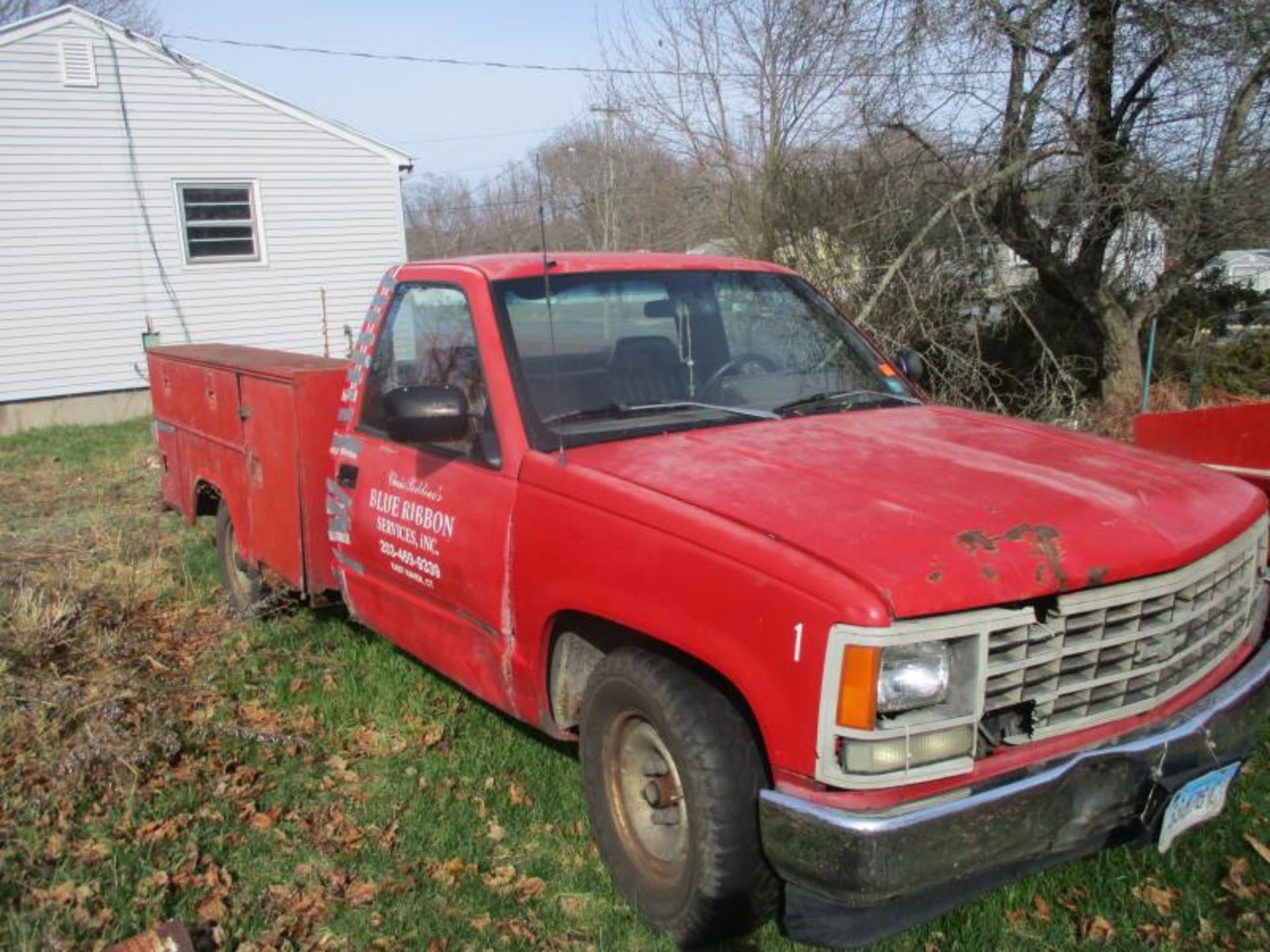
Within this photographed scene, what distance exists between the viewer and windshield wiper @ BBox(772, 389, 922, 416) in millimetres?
3668

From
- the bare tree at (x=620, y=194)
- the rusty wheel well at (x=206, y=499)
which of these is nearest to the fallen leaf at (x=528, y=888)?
the rusty wheel well at (x=206, y=499)

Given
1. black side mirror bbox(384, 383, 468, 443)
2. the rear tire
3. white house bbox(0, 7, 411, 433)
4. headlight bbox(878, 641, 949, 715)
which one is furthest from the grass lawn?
white house bbox(0, 7, 411, 433)

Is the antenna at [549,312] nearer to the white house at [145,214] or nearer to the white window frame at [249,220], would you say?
the white house at [145,214]

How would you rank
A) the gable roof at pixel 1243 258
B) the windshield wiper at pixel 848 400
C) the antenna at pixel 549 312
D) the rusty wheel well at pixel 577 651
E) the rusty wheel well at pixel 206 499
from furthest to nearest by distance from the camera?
the gable roof at pixel 1243 258
the rusty wheel well at pixel 206 499
the windshield wiper at pixel 848 400
the antenna at pixel 549 312
the rusty wheel well at pixel 577 651

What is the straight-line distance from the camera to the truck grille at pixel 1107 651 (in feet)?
7.89

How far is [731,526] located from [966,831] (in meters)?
0.88

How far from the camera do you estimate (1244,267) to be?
42.5 feet

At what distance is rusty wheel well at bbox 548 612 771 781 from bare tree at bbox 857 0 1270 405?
6640 millimetres

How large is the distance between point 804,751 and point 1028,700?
56cm

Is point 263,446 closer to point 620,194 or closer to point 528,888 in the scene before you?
point 528,888

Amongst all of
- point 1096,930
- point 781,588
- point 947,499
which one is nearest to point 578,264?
point 947,499

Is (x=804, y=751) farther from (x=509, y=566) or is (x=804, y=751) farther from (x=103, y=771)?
(x=103, y=771)

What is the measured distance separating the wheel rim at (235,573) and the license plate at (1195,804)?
4624mm

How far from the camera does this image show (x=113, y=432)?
544 inches
